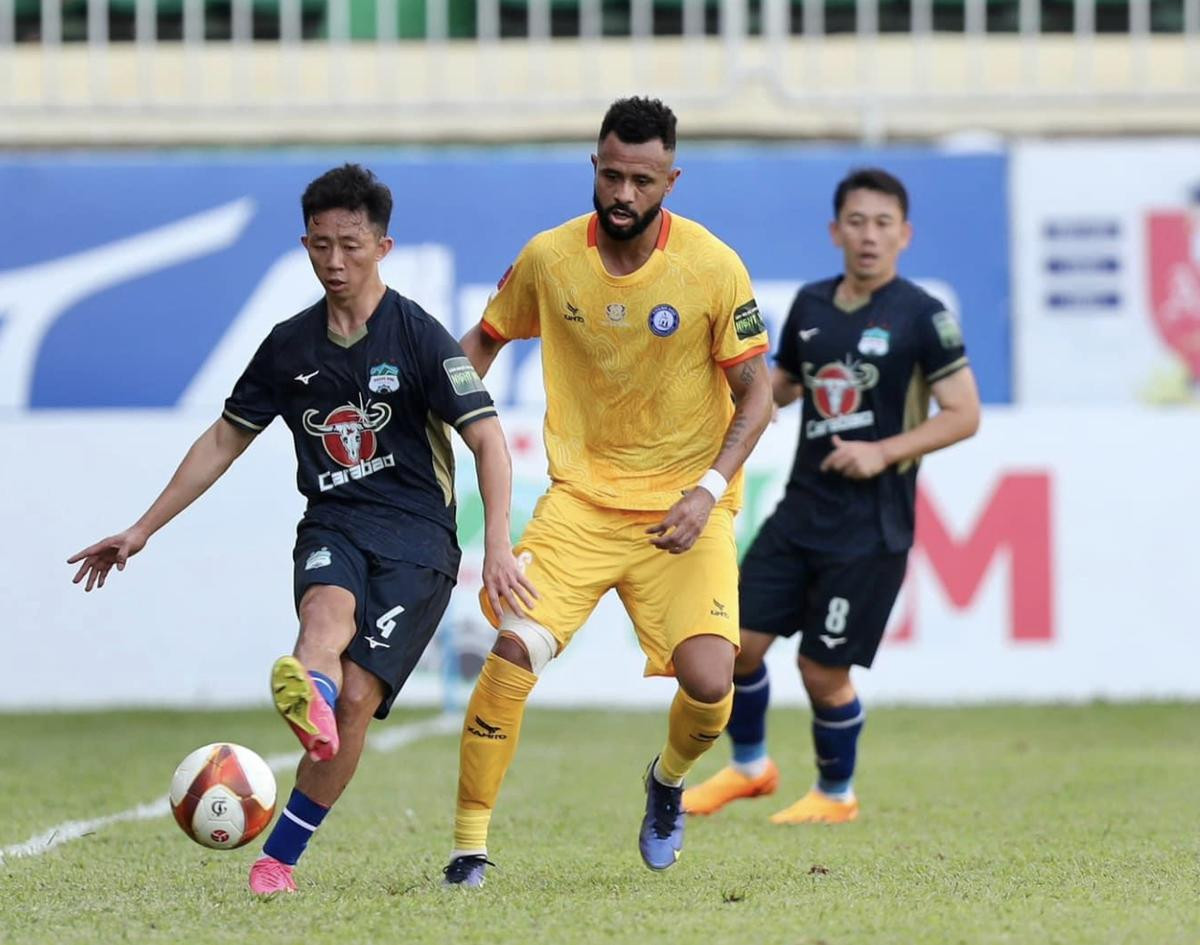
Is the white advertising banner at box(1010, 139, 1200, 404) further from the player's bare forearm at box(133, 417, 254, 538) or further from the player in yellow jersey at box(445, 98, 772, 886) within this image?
the player's bare forearm at box(133, 417, 254, 538)

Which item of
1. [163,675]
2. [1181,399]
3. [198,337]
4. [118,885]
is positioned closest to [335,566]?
[118,885]

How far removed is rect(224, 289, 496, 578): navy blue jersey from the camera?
5.83 meters

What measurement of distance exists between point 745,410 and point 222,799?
186 cm

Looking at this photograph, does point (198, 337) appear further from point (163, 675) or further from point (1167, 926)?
point (1167, 926)

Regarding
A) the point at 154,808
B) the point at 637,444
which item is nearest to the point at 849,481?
the point at 637,444

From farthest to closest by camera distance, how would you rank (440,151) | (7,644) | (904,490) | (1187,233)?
(440,151)
(1187,233)
(7,644)
(904,490)

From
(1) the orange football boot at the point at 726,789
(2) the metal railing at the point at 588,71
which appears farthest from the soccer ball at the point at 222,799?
(2) the metal railing at the point at 588,71

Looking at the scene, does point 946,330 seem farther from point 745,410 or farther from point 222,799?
point 222,799

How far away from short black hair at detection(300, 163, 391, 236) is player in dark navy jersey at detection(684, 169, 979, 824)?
8.58ft

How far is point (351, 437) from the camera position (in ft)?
19.3

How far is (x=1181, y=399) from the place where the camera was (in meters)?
13.7

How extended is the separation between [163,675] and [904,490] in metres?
6.24

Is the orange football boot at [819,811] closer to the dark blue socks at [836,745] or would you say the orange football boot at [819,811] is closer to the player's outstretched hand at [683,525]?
the dark blue socks at [836,745]

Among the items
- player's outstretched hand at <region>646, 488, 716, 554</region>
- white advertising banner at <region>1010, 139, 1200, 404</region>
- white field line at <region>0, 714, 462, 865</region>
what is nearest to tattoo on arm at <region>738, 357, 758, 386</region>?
player's outstretched hand at <region>646, 488, 716, 554</region>
